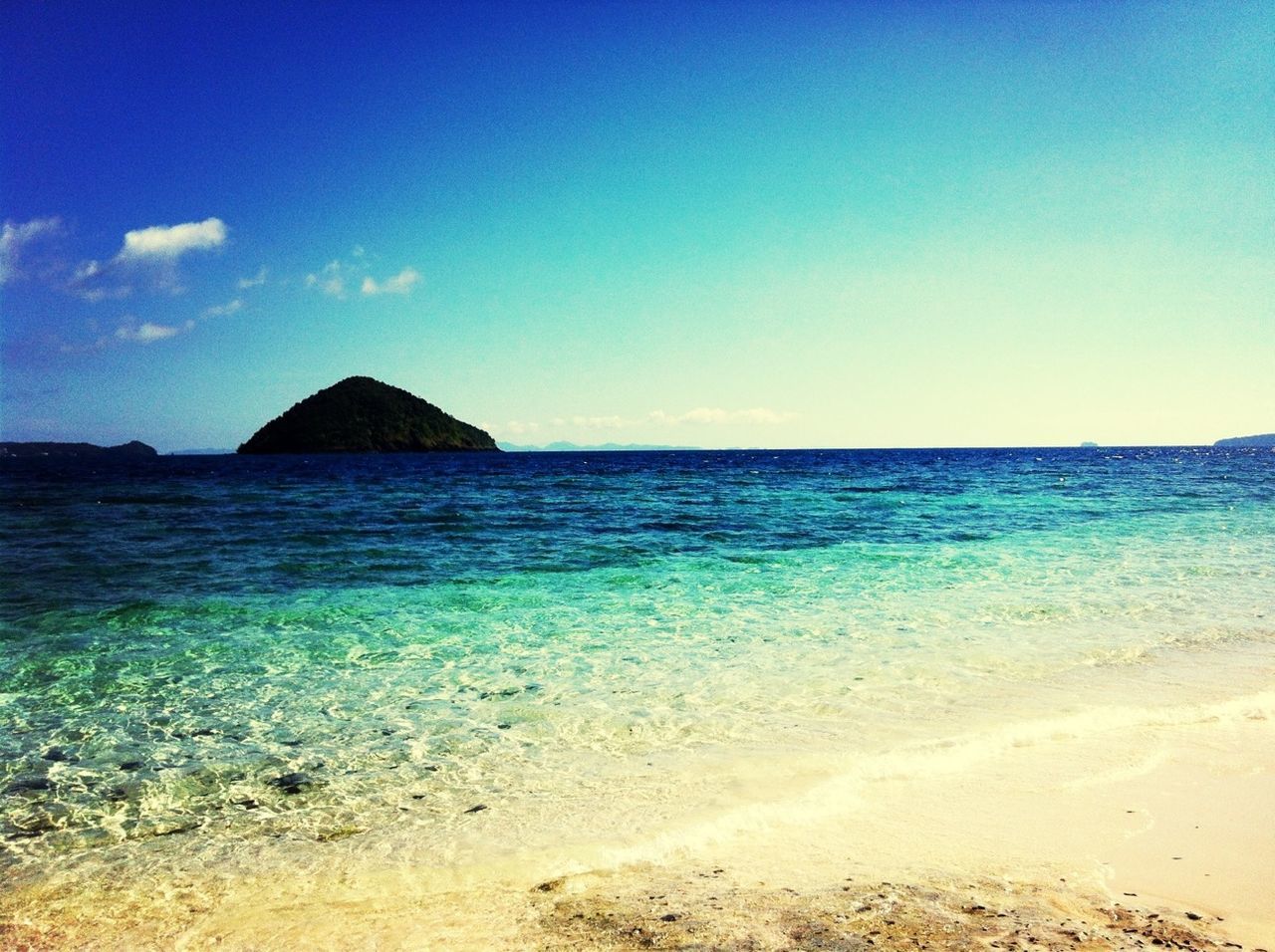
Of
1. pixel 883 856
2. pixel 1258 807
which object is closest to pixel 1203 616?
pixel 1258 807

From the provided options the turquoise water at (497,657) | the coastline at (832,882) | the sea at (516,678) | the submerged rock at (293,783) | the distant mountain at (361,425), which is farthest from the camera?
the distant mountain at (361,425)

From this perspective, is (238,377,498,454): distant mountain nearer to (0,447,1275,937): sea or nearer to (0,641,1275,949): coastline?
(0,447,1275,937): sea

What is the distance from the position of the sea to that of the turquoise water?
42 mm

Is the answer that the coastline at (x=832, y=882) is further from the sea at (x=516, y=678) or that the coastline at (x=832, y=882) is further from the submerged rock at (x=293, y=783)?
the submerged rock at (x=293, y=783)

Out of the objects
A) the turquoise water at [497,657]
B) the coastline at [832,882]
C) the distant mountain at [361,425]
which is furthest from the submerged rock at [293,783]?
the distant mountain at [361,425]

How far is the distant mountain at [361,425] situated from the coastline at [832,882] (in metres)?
150

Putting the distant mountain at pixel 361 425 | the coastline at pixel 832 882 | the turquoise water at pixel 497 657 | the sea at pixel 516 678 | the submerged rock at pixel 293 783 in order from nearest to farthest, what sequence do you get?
1. the coastline at pixel 832 882
2. the sea at pixel 516 678
3. the turquoise water at pixel 497 657
4. the submerged rock at pixel 293 783
5. the distant mountain at pixel 361 425

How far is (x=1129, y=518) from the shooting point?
81.6 feet

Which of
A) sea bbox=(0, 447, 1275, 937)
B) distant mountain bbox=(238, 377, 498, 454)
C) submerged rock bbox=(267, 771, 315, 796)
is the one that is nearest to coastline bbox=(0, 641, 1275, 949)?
sea bbox=(0, 447, 1275, 937)

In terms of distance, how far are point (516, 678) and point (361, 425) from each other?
152295 mm

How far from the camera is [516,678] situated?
8023 millimetres

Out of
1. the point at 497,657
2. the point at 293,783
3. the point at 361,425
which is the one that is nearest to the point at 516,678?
the point at 497,657

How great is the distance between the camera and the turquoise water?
17.1ft

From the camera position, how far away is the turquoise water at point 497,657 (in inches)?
205
